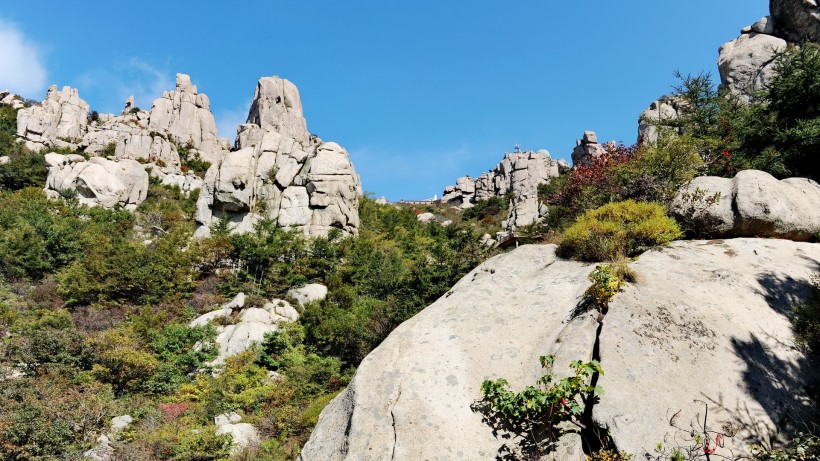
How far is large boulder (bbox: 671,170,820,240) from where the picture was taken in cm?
849

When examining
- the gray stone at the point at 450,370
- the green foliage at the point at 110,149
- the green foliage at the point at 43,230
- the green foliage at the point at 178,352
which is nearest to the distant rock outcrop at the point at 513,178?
the green foliage at the point at 43,230

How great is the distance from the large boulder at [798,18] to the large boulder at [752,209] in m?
30.0

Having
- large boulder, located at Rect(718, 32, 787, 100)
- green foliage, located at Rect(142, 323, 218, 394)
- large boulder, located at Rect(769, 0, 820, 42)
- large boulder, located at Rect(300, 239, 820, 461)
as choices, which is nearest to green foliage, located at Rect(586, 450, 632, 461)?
large boulder, located at Rect(300, 239, 820, 461)

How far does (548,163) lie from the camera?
247ft

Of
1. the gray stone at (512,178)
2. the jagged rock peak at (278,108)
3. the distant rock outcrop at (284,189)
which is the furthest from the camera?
the gray stone at (512,178)

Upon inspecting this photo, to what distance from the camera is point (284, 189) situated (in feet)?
115

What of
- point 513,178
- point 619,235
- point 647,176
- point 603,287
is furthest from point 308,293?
point 513,178

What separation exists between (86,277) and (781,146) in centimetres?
2884

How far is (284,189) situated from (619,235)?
101 feet

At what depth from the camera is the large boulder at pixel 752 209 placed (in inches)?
334

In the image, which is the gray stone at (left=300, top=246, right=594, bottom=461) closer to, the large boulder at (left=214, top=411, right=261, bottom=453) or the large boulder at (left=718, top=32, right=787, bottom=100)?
the large boulder at (left=214, top=411, right=261, bottom=453)

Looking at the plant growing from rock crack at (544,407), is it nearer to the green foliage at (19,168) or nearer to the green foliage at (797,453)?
the green foliage at (797,453)

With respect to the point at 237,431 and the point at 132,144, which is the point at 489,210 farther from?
the point at 237,431

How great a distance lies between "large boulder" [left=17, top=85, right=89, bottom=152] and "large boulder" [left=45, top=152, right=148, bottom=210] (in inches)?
466
